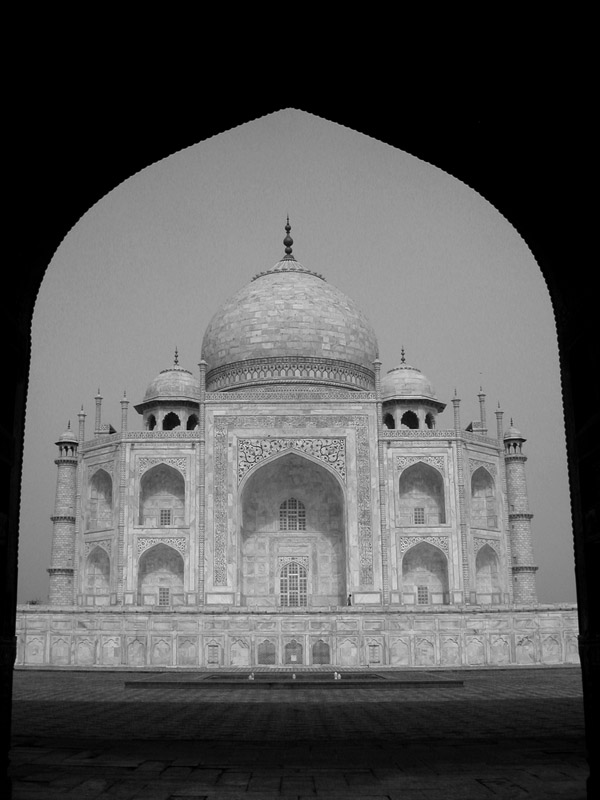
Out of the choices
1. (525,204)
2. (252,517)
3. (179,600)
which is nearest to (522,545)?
(252,517)

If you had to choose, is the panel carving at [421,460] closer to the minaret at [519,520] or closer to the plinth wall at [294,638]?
the minaret at [519,520]

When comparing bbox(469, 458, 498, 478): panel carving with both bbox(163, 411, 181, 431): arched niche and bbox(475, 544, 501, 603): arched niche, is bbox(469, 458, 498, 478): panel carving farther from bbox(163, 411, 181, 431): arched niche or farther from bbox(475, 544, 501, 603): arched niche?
bbox(163, 411, 181, 431): arched niche

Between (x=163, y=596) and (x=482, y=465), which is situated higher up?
(x=482, y=465)

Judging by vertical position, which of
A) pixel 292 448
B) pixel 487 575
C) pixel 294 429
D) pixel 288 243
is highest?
pixel 288 243

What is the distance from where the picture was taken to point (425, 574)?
26.6m

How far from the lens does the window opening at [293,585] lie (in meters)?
26.6

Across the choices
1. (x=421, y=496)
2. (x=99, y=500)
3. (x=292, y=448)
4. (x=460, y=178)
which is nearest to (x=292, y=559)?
(x=292, y=448)

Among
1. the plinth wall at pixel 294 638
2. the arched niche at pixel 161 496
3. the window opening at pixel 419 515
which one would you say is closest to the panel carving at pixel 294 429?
the arched niche at pixel 161 496

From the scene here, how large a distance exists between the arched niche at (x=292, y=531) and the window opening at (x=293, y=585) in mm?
104

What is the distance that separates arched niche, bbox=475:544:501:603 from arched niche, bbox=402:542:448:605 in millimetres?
1221

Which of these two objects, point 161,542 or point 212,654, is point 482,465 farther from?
point 212,654

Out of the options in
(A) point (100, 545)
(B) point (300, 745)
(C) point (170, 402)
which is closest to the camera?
(B) point (300, 745)

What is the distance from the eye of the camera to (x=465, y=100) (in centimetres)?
499

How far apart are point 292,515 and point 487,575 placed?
5.96 m
